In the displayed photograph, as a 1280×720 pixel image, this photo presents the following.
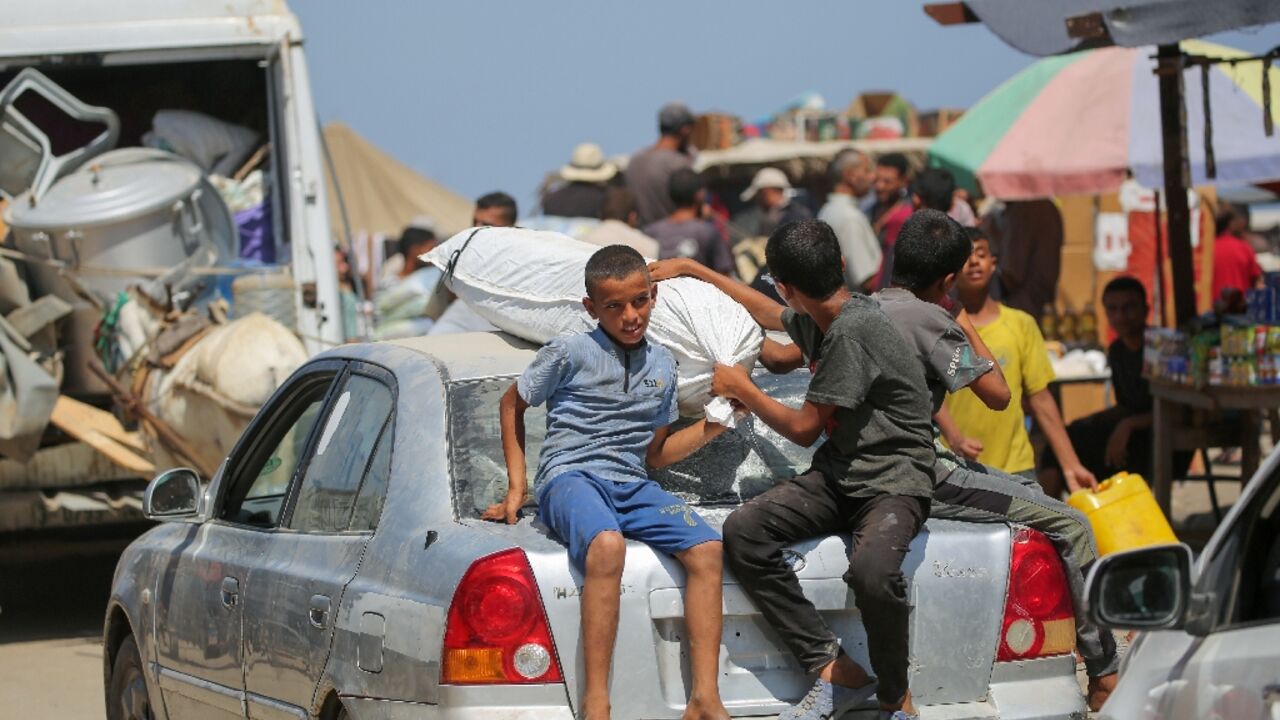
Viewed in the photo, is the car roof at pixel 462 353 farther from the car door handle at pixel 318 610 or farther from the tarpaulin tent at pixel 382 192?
the tarpaulin tent at pixel 382 192

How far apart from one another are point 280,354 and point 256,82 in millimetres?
4327

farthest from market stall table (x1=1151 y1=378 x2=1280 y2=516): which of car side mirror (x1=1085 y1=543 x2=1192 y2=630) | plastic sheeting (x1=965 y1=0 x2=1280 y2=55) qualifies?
car side mirror (x1=1085 y1=543 x2=1192 y2=630)

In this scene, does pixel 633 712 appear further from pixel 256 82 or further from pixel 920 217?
pixel 256 82

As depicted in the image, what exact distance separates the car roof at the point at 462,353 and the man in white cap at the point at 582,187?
9.99 m

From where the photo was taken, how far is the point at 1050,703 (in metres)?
4.61

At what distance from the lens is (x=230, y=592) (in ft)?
17.8

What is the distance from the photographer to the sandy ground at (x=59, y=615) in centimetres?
837

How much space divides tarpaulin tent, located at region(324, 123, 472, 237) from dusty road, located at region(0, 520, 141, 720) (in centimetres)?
1960

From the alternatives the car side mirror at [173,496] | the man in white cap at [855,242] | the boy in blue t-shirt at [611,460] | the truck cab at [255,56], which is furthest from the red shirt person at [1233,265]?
the boy in blue t-shirt at [611,460]

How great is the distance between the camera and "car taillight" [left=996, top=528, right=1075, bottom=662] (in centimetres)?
460

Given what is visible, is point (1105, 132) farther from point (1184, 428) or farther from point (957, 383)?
point (957, 383)

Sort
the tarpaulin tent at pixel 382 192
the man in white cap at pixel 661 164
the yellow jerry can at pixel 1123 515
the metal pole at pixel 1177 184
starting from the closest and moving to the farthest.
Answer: the yellow jerry can at pixel 1123 515 → the metal pole at pixel 1177 184 → the man in white cap at pixel 661 164 → the tarpaulin tent at pixel 382 192

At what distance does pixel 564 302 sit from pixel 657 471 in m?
0.69

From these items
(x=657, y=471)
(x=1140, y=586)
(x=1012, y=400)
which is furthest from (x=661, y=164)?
(x=1140, y=586)
